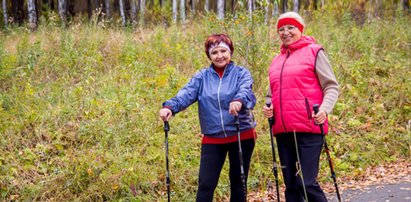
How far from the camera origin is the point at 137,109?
27.0 ft

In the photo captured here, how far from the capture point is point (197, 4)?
30.9m

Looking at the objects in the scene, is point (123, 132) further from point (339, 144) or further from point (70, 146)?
point (339, 144)

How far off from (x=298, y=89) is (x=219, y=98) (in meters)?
0.73

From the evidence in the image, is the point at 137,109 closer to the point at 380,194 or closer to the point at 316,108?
the point at 380,194

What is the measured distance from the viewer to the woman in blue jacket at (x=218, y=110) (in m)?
4.50

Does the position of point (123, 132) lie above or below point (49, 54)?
below

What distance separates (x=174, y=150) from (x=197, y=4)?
962 inches

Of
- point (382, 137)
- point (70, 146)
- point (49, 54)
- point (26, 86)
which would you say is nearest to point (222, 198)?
point (70, 146)

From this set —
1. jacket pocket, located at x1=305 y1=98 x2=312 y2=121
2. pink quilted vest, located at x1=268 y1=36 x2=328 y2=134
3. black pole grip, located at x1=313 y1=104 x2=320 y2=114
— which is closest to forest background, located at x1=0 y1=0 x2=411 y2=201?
pink quilted vest, located at x1=268 y1=36 x2=328 y2=134

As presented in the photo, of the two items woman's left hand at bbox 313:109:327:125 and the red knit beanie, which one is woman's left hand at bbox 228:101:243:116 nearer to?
woman's left hand at bbox 313:109:327:125

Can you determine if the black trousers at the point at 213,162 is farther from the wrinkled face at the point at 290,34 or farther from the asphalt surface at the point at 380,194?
the asphalt surface at the point at 380,194

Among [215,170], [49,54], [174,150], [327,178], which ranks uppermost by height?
[49,54]

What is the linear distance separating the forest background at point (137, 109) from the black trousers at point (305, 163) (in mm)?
2327

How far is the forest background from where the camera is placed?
6.52 meters
